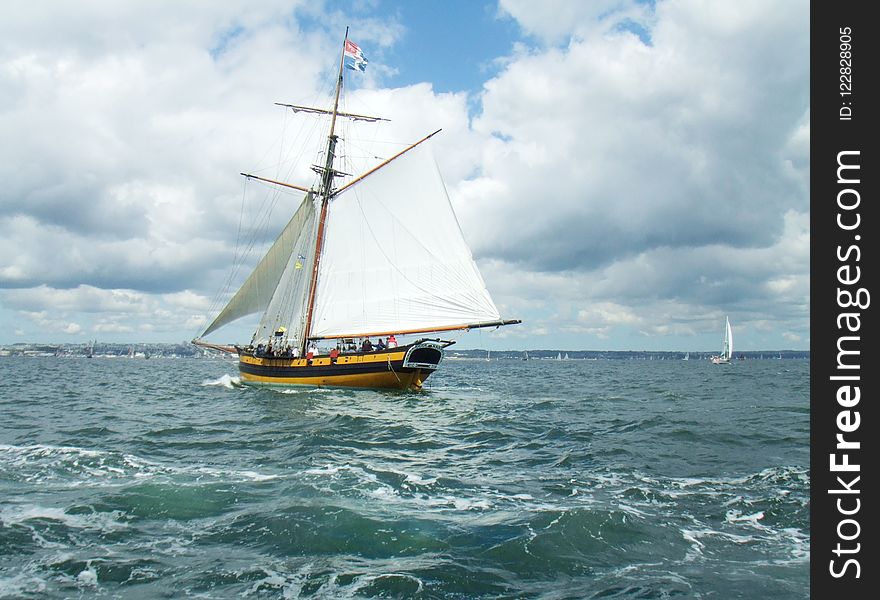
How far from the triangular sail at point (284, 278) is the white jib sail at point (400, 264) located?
4.02 metres

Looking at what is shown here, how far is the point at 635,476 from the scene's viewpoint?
1554 cm

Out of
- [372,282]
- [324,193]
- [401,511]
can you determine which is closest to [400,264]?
[372,282]

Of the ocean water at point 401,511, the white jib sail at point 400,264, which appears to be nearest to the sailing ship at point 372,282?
the white jib sail at point 400,264

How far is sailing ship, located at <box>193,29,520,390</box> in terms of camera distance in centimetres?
4025

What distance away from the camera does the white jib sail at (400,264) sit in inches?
1574

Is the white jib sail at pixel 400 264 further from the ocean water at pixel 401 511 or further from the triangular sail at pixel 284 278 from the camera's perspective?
the ocean water at pixel 401 511

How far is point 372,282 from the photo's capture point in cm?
4303

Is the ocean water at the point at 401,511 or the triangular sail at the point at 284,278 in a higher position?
the triangular sail at the point at 284,278

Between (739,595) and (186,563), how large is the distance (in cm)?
849

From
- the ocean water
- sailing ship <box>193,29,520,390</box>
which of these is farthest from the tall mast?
the ocean water

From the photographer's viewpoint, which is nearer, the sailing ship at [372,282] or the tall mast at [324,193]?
the sailing ship at [372,282]
